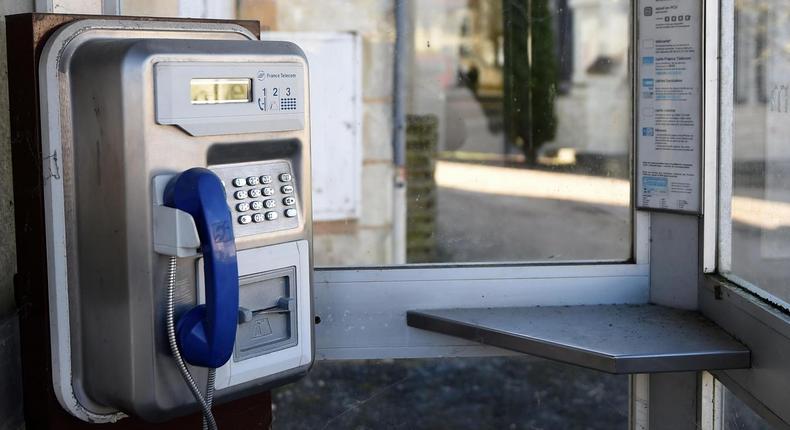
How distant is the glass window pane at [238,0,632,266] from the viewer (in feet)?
7.99

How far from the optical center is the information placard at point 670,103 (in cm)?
230

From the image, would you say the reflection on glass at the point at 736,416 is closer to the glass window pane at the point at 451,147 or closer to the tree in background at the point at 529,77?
the glass window pane at the point at 451,147

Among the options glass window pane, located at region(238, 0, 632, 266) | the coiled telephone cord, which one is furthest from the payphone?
glass window pane, located at region(238, 0, 632, 266)

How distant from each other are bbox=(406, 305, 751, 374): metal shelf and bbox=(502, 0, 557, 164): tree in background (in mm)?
434

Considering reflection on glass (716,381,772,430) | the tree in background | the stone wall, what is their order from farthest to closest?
the tree in background → the stone wall → reflection on glass (716,381,772,430)

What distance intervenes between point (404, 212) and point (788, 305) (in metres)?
0.89

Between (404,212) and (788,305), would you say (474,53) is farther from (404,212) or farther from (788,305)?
(788,305)

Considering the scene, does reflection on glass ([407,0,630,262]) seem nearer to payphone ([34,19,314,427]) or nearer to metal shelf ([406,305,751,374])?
metal shelf ([406,305,751,374])

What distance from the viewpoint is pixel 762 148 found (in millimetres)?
2111

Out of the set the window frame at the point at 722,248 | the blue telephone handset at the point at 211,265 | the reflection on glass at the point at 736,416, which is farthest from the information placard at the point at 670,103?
the blue telephone handset at the point at 211,265

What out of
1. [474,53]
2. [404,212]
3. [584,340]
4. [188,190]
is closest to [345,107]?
[404,212]

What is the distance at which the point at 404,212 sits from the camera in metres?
2.52

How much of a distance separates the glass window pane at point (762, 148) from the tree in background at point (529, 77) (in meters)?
0.49

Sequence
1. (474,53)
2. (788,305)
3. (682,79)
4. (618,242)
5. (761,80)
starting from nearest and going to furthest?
1. (788,305)
2. (761,80)
3. (682,79)
4. (618,242)
5. (474,53)
